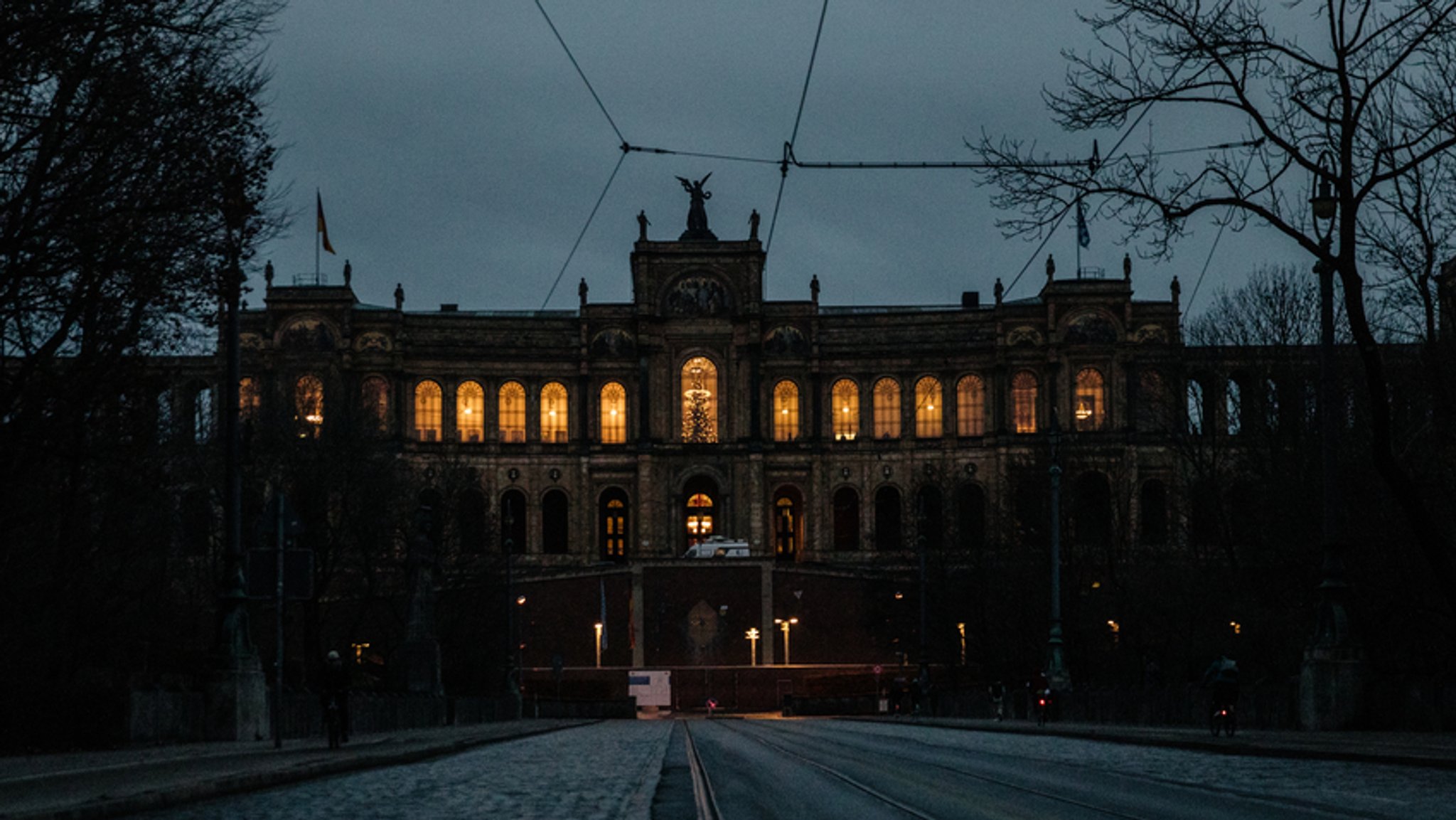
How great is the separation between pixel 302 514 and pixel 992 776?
41.6 m

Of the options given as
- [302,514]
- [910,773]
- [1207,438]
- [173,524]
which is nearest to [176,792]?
[910,773]

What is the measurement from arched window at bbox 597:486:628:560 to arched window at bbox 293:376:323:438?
1679cm

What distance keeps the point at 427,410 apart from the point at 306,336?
7.68 metres

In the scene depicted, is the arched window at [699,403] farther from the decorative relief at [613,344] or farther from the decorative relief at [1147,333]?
the decorative relief at [1147,333]

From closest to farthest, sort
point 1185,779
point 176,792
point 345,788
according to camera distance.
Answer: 1. point 176,792
2. point 345,788
3. point 1185,779

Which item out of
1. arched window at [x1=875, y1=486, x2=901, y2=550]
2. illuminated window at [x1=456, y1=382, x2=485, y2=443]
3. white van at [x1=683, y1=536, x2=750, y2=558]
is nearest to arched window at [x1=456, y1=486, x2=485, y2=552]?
white van at [x1=683, y1=536, x2=750, y2=558]

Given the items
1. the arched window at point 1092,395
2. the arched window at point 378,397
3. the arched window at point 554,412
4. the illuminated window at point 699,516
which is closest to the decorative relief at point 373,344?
the arched window at point 378,397

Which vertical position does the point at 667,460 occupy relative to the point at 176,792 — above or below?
above

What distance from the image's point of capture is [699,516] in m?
102

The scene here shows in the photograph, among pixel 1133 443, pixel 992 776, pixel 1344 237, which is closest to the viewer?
pixel 992 776

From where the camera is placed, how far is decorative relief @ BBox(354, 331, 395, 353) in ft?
321

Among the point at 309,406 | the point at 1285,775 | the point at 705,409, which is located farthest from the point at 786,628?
the point at 1285,775

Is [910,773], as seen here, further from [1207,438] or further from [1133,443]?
[1133,443]

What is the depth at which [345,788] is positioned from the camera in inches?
614
